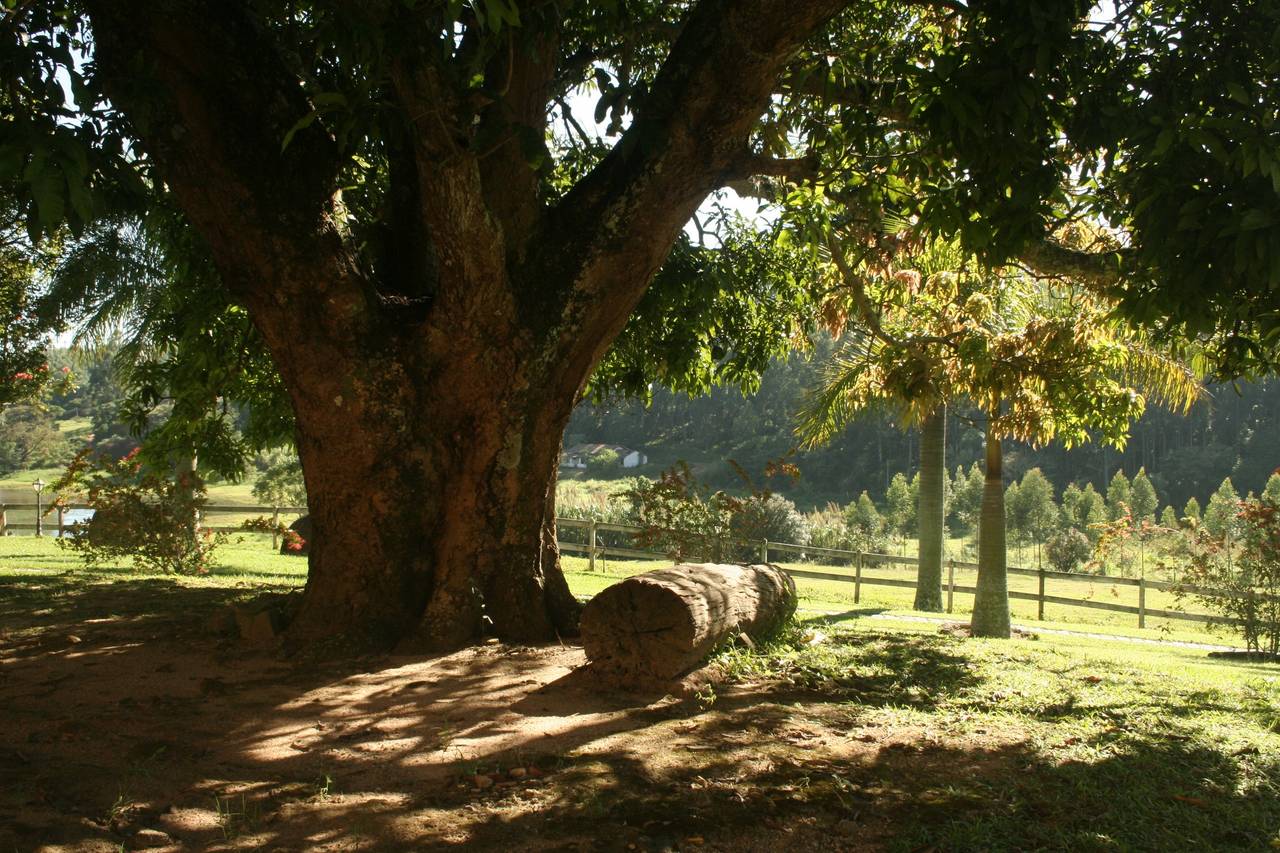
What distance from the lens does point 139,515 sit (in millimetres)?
13453

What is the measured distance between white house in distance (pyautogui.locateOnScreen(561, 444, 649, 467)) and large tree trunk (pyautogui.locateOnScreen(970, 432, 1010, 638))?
2415 inches

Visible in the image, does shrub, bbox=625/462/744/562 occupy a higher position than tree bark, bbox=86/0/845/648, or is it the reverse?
tree bark, bbox=86/0/845/648

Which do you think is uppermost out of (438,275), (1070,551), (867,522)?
(438,275)

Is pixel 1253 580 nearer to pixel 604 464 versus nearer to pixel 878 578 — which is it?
pixel 878 578

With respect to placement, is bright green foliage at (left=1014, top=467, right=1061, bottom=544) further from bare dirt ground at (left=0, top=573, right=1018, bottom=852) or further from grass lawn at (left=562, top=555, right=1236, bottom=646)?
bare dirt ground at (left=0, top=573, right=1018, bottom=852)

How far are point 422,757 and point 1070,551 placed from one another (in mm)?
32580

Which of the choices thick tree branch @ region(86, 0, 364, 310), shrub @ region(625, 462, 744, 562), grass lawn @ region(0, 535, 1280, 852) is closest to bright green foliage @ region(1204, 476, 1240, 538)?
shrub @ region(625, 462, 744, 562)

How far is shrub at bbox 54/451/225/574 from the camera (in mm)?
13359

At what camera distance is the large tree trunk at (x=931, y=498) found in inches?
714

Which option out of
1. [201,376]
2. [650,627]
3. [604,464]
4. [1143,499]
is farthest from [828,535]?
[604,464]

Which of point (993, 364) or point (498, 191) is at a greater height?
point (498, 191)

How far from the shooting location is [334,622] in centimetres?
684

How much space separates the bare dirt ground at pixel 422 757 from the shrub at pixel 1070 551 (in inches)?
1194

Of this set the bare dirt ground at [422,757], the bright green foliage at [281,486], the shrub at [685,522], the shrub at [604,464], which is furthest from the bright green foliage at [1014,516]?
the shrub at [604,464]
